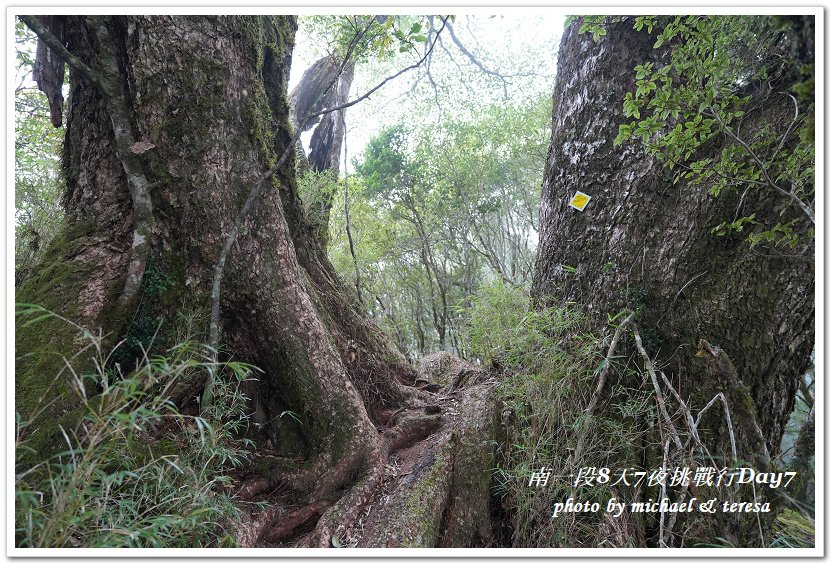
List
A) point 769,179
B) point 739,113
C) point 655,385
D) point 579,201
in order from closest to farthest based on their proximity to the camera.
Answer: point 769,179 < point 739,113 < point 655,385 < point 579,201

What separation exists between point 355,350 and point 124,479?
5.77 ft

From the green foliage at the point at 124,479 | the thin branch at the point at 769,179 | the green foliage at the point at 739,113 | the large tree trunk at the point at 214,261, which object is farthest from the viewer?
the large tree trunk at the point at 214,261

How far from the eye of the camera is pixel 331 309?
11.6ft

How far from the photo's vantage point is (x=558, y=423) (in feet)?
8.61

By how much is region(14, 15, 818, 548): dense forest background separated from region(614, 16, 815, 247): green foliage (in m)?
0.02

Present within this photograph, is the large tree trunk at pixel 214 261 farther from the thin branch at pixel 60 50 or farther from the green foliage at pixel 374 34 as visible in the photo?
the green foliage at pixel 374 34

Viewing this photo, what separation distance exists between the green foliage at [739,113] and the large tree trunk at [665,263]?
101 millimetres

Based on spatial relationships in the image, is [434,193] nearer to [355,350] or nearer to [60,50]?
[355,350]

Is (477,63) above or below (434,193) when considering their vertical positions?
above

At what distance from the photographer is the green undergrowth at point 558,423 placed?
7.82 ft

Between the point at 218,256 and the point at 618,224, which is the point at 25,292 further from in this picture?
the point at 618,224

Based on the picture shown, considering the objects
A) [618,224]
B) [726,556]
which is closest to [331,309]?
[618,224]

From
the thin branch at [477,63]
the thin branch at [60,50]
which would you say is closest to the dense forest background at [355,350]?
the thin branch at [60,50]

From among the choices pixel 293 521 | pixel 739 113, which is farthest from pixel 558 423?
pixel 739 113
